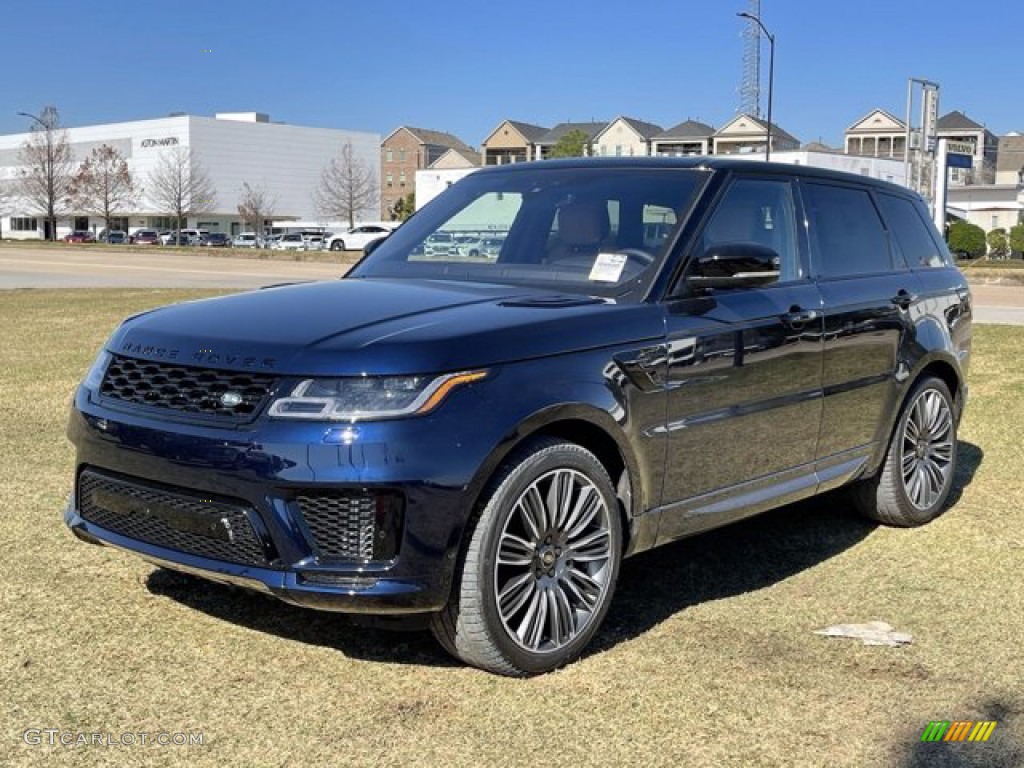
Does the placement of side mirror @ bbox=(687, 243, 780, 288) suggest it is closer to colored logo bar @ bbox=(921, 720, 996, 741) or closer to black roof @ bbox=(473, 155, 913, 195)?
black roof @ bbox=(473, 155, 913, 195)

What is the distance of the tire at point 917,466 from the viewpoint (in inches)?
229

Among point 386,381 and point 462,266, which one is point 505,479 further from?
point 462,266

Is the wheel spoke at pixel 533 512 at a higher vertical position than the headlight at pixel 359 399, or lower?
lower

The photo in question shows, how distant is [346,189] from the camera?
392ft

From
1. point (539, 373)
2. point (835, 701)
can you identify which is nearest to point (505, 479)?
point (539, 373)

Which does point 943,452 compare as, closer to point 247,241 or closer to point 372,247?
point 372,247

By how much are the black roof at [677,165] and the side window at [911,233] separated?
1.31 feet

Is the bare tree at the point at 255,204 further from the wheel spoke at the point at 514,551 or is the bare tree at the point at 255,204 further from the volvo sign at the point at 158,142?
the wheel spoke at the point at 514,551

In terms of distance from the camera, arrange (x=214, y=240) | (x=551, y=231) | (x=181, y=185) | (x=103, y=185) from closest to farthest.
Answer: (x=551, y=231) → (x=214, y=240) → (x=103, y=185) → (x=181, y=185)

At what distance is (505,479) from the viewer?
364cm

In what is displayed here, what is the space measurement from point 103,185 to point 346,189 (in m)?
25.5

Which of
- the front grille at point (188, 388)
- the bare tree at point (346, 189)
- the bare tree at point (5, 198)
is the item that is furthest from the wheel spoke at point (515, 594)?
the bare tree at point (5, 198)

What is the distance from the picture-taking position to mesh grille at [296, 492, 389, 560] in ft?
Result: 11.2

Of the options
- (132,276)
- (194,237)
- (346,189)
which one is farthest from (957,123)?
(132,276)
